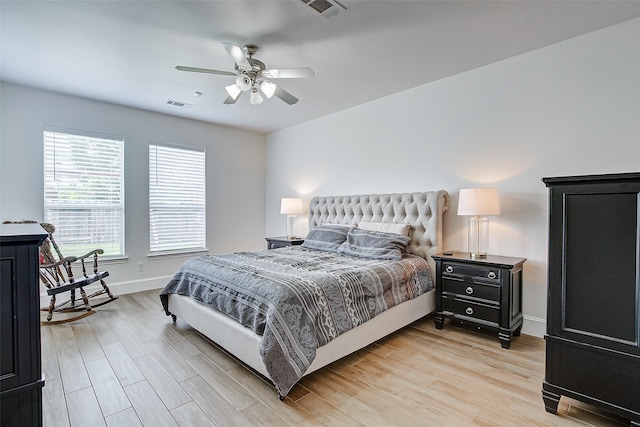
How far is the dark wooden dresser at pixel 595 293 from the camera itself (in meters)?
1.62

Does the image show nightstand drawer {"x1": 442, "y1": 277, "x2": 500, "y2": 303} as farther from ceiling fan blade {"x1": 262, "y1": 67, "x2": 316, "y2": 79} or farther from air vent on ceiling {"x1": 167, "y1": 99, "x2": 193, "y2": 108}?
air vent on ceiling {"x1": 167, "y1": 99, "x2": 193, "y2": 108}

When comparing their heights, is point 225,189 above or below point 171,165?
below

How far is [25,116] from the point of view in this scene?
3.80 meters

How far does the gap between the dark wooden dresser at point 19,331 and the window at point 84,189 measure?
141 inches

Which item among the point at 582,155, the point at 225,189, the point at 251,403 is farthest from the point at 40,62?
the point at 582,155

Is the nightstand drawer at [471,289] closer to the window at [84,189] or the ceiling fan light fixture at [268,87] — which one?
the ceiling fan light fixture at [268,87]

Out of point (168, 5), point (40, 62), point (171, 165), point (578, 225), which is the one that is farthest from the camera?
point (171, 165)

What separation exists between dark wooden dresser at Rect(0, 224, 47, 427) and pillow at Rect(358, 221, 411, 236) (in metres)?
3.17

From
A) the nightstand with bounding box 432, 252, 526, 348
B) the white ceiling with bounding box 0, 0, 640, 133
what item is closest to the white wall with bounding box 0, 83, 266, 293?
the white ceiling with bounding box 0, 0, 640, 133

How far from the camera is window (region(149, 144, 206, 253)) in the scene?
16.0 ft

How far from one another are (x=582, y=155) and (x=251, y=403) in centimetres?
337

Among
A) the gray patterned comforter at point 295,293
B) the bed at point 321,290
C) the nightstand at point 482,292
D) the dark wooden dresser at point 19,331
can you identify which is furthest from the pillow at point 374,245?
the dark wooden dresser at point 19,331

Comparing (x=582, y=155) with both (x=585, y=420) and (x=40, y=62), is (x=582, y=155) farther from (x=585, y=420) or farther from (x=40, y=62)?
(x=40, y=62)

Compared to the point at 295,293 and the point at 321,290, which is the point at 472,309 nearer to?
the point at 321,290
